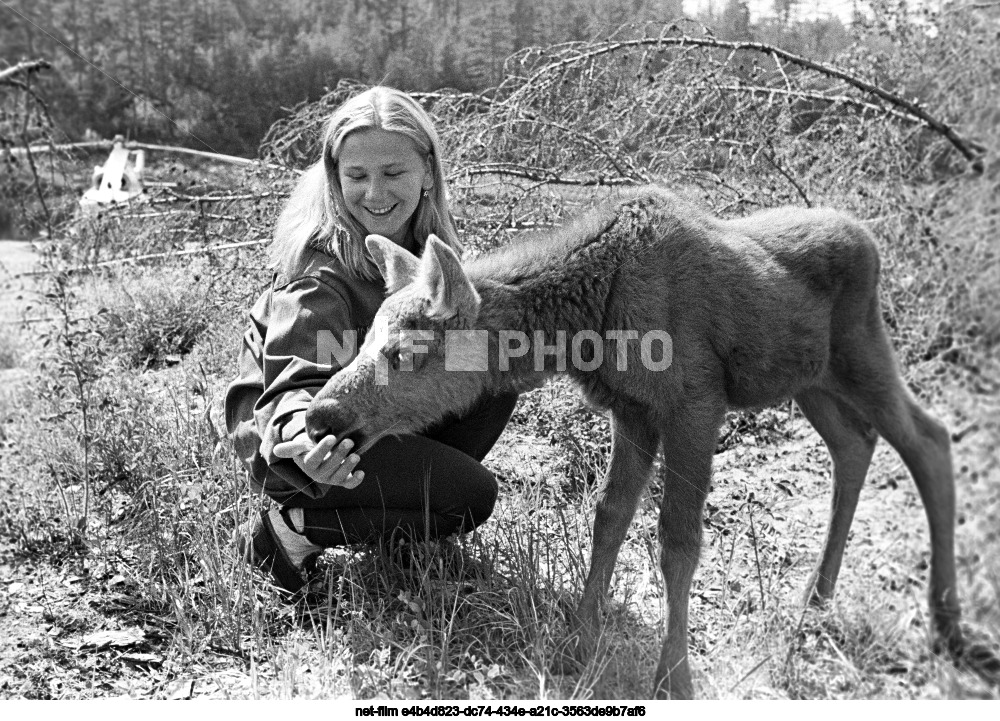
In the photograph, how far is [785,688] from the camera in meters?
2.96

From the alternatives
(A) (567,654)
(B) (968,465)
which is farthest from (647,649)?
(B) (968,465)

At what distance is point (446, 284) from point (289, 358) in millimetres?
840

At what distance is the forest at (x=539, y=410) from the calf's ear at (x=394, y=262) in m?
0.55

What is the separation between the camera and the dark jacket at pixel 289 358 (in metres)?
3.61

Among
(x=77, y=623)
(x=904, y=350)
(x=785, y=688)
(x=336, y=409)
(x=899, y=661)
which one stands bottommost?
(x=77, y=623)

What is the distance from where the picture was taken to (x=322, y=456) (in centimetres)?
335

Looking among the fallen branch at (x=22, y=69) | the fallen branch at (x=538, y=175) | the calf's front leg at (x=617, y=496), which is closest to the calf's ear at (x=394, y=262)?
the calf's front leg at (x=617, y=496)

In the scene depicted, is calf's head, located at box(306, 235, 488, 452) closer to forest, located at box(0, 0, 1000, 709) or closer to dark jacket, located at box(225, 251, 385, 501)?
dark jacket, located at box(225, 251, 385, 501)

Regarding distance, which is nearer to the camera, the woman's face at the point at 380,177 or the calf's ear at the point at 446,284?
the calf's ear at the point at 446,284

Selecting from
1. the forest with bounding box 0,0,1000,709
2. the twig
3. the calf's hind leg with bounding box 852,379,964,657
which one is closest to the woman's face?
the forest with bounding box 0,0,1000,709

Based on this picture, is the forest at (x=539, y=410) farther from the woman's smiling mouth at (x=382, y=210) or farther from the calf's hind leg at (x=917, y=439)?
the woman's smiling mouth at (x=382, y=210)

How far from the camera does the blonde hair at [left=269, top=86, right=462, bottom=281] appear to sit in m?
3.86

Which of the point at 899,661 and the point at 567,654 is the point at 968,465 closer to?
the point at 899,661

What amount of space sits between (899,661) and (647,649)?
101cm
